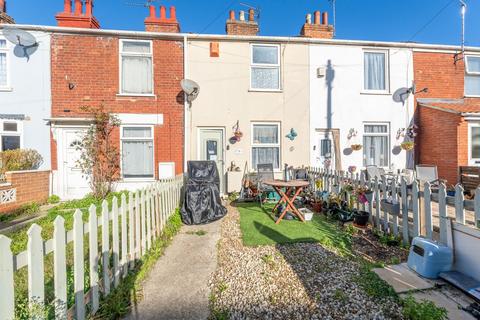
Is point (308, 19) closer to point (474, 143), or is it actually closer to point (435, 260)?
point (474, 143)

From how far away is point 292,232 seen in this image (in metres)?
4.29

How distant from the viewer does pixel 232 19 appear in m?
8.54

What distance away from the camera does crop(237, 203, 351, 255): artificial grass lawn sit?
383cm

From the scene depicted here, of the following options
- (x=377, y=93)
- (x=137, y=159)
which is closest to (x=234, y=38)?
(x=137, y=159)

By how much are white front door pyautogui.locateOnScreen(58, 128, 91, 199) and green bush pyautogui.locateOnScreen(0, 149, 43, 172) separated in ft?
1.92

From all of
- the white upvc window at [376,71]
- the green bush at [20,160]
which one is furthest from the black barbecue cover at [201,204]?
the white upvc window at [376,71]

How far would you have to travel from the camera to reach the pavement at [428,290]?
2092mm

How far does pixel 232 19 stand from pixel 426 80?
24.1ft

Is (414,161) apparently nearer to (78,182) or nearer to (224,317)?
(224,317)

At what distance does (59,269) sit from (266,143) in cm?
708

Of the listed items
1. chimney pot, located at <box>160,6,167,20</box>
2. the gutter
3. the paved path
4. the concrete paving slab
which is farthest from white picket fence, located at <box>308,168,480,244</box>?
chimney pot, located at <box>160,6,167,20</box>

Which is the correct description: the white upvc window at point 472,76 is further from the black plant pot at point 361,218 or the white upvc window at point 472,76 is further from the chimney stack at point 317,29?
the black plant pot at point 361,218

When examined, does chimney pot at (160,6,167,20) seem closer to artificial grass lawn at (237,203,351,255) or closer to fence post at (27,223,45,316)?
artificial grass lawn at (237,203,351,255)

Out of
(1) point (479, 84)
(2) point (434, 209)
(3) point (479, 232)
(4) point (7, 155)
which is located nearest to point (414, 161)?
(1) point (479, 84)
